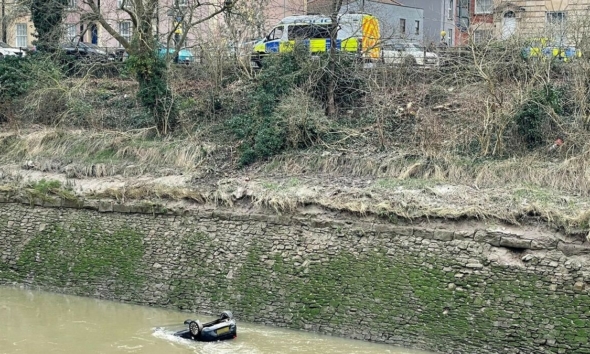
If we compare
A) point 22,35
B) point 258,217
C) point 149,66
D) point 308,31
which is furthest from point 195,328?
point 22,35

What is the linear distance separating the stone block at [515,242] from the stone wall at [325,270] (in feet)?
0.06

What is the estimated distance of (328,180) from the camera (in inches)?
755

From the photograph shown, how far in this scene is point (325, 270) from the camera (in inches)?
663

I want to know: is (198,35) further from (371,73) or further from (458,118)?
(458,118)

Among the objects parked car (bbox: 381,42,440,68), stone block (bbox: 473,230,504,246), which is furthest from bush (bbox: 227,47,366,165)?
stone block (bbox: 473,230,504,246)

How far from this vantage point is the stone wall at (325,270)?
14.9 m

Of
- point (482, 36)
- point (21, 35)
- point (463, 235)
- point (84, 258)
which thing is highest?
point (21, 35)

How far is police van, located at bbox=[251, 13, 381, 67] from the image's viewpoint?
2406 centimetres

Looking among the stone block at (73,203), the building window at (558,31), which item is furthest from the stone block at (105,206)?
the building window at (558,31)

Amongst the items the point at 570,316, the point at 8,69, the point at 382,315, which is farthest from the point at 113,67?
the point at 570,316

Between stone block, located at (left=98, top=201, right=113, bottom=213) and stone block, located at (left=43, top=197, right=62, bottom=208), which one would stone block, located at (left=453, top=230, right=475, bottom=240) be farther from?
stone block, located at (left=43, top=197, right=62, bottom=208)

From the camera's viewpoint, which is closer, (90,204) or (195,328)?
(195,328)

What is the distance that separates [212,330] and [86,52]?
16.9 metres

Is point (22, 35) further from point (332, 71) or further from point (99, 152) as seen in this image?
point (332, 71)
